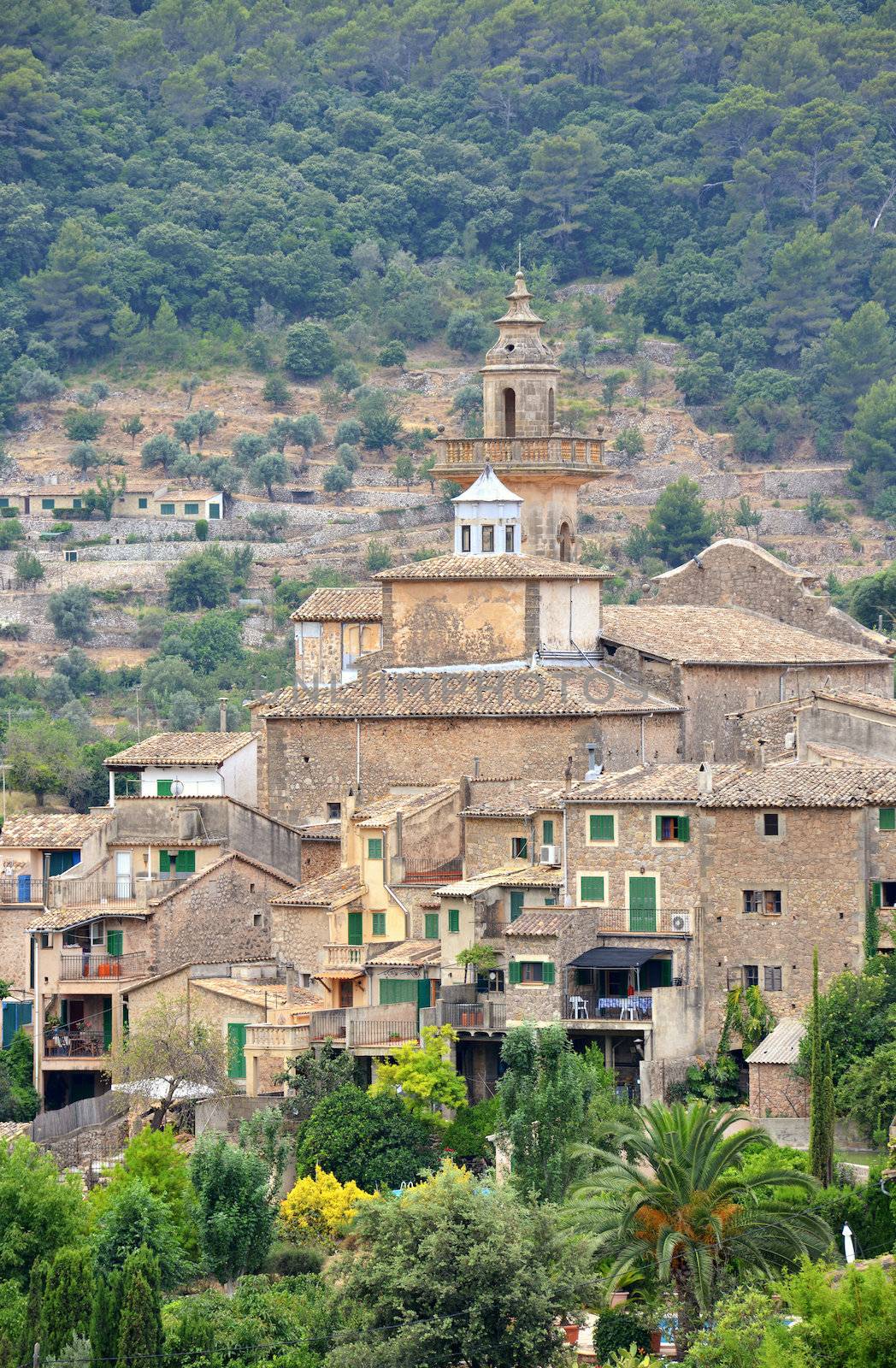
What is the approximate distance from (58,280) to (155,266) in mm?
3596

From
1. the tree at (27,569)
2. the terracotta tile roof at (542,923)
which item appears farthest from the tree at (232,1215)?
the tree at (27,569)

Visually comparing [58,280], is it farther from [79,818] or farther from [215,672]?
[79,818]

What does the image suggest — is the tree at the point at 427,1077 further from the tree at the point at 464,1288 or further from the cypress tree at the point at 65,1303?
the tree at the point at 464,1288

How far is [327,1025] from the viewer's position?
53.1m

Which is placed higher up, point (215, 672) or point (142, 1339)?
point (215, 672)

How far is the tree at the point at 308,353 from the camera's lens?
13400cm

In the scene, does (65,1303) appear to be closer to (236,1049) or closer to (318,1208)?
(318,1208)

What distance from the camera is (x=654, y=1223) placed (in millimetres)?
A: 41906

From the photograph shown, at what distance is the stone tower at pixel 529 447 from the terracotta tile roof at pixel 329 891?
414 inches

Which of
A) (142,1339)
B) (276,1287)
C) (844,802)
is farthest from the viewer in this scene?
(844,802)

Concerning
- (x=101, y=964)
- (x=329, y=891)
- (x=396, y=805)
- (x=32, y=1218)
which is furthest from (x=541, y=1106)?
(x=101, y=964)

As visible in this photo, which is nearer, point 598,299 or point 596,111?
point 598,299

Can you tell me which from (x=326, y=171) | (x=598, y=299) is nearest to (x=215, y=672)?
(x=598, y=299)

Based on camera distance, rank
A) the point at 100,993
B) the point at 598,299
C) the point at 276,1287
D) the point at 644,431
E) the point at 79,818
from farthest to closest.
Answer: the point at 598,299
the point at 644,431
the point at 79,818
the point at 100,993
the point at 276,1287
